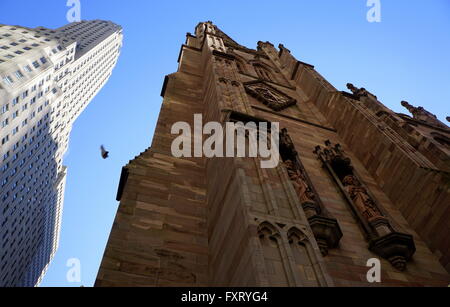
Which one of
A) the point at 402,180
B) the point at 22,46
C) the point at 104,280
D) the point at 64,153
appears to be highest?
the point at 402,180

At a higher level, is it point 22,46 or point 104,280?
point 104,280

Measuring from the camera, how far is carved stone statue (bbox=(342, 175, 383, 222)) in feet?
27.0

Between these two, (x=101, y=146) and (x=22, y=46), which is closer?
(x=101, y=146)

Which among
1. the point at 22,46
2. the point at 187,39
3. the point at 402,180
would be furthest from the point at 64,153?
the point at 402,180

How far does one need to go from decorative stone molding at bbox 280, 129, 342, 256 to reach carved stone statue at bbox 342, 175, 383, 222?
3.73 feet

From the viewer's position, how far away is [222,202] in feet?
21.8

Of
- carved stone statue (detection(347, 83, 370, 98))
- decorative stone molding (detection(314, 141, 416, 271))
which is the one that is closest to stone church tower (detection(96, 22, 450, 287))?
decorative stone molding (detection(314, 141, 416, 271))

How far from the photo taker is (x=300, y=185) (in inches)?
327

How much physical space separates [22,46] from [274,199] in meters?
55.1

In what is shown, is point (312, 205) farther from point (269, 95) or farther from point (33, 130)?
point (33, 130)

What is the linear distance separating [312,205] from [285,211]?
7.56ft
